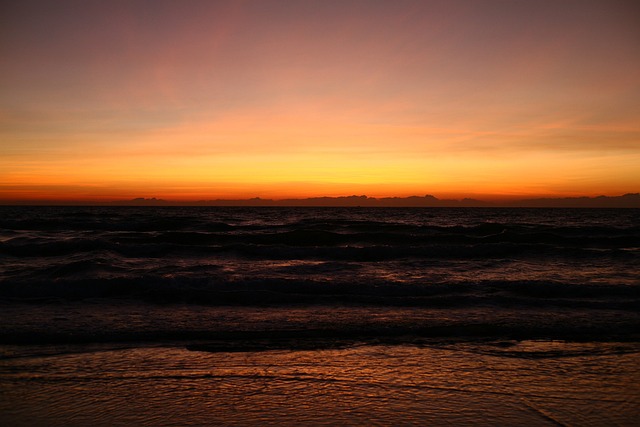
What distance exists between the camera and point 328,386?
15.6 feet

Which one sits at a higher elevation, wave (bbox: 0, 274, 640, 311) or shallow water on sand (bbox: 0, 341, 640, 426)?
shallow water on sand (bbox: 0, 341, 640, 426)

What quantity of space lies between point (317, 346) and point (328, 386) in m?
1.67

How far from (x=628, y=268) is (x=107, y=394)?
55.8 feet

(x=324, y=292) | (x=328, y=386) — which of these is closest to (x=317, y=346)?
(x=328, y=386)

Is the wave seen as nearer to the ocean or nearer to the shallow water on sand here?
the ocean

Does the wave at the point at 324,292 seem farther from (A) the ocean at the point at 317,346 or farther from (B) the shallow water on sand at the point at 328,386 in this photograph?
(B) the shallow water on sand at the point at 328,386

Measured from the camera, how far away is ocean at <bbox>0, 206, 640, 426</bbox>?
421cm

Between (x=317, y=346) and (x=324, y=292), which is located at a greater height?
(x=317, y=346)

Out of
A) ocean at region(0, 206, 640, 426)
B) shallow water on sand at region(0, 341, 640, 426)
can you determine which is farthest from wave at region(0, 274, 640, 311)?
shallow water on sand at region(0, 341, 640, 426)

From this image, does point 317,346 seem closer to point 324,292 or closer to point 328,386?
point 328,386

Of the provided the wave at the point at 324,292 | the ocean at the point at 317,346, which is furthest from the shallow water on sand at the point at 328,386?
the wave at the point at 324,292

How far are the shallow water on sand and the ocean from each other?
0.02 m

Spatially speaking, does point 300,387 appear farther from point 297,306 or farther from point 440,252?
point 440,252

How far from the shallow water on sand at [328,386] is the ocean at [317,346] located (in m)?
0.02
